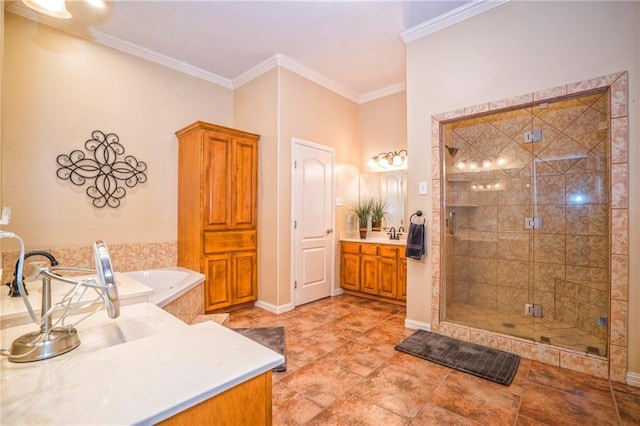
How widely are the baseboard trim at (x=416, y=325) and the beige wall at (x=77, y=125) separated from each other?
9.51 ft

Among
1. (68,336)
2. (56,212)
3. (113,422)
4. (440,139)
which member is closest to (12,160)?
(56,212)

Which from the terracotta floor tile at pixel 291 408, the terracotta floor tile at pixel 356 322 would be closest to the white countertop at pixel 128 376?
the terracotta floor tile at pixel 291 408

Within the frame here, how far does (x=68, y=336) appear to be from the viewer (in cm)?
93

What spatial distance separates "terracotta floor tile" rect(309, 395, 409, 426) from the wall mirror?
2.70m

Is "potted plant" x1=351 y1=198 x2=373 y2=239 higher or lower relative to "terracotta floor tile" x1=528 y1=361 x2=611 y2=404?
higher

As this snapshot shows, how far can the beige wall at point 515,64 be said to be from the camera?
6.85ft

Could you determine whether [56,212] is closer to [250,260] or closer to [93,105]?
[93,105]

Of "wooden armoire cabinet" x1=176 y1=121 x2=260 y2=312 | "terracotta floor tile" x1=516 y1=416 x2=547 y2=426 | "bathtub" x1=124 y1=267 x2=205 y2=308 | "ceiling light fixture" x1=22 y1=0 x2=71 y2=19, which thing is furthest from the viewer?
"wooden armoire cabinet" x1=176 y1=121 x2=260 y2=312

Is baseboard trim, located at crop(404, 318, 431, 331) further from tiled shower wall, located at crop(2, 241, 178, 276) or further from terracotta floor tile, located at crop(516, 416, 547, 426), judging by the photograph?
tiled shower wall, located at crop(2, 241, 178, 276)

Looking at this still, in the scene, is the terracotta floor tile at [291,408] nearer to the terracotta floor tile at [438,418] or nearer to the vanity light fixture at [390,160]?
the terracotta floor tile at [438,418]

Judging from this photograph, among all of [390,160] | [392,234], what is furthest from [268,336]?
[390,160]

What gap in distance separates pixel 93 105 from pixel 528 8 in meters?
4.17

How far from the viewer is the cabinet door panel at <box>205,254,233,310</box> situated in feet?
11.2

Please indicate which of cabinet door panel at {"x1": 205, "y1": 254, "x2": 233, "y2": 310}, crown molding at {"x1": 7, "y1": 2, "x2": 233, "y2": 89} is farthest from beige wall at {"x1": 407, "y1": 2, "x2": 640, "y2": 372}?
crown molding at {"x1": 7, "y1": 2, "x2": 233, "y2": 89}
